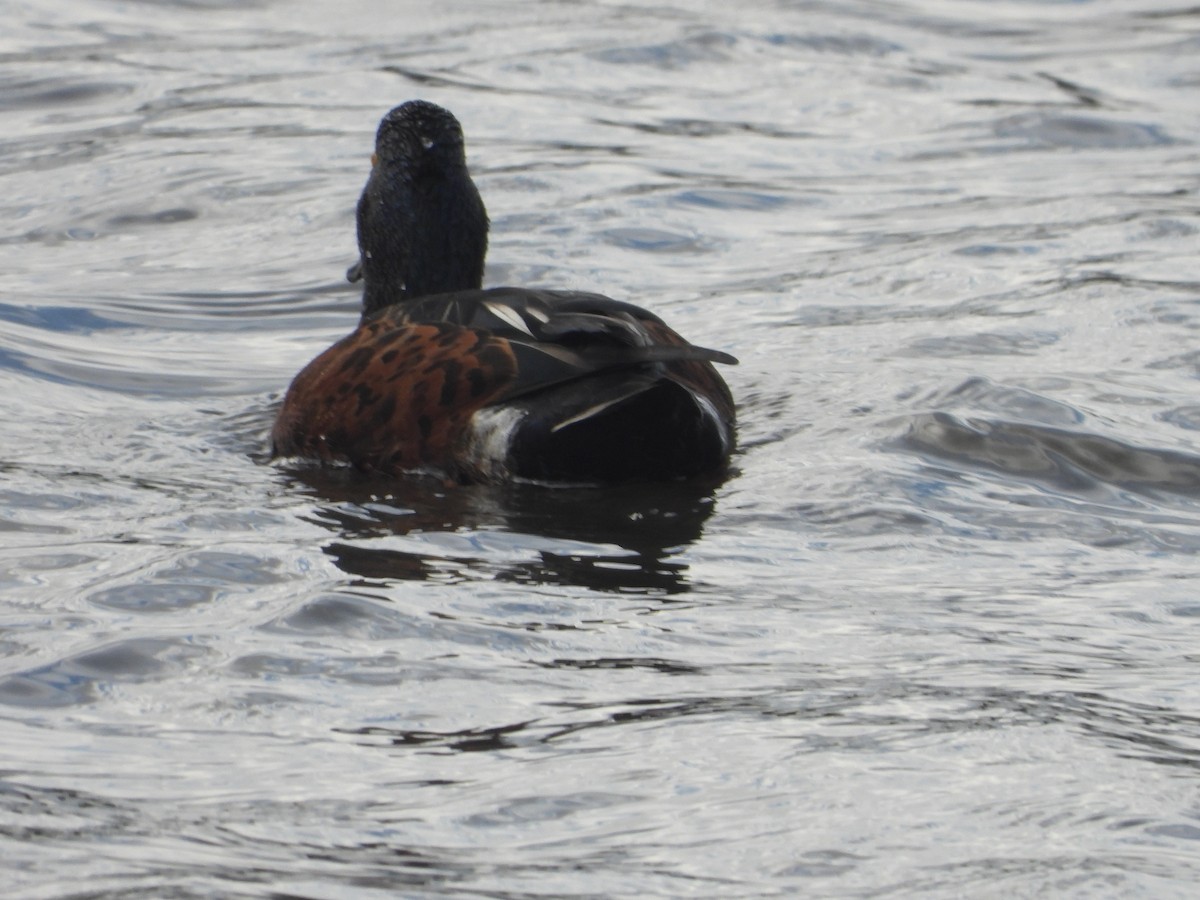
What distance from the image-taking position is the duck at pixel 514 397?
6.38 meters

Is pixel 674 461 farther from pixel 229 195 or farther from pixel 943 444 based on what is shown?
pixel 229 195

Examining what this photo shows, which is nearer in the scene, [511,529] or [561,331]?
[511,529]

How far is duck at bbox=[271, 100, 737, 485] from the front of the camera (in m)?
6.38

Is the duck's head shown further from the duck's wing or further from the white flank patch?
the white flank patch

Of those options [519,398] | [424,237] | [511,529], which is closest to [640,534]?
[511,529]

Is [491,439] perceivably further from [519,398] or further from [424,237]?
[424,237]

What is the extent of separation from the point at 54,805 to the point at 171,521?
2.25 meters

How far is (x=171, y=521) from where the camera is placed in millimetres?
5965

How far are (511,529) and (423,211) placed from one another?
2283 mm

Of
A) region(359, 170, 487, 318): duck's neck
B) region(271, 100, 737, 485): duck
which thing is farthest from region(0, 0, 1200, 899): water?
region(359, 170, 487, 318): duck's neck

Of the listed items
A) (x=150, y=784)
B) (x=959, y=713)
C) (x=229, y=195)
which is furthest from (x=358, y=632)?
(x=229, y=195)

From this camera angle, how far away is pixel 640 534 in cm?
615

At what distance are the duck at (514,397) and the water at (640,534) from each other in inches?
5.0

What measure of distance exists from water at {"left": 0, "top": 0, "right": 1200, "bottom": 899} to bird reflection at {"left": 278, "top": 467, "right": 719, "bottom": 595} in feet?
0.07
